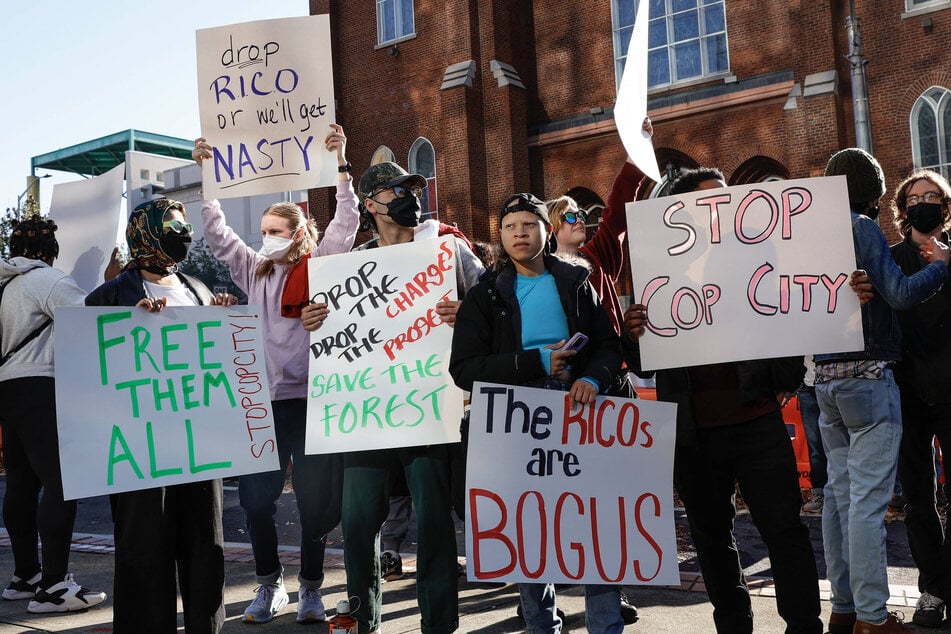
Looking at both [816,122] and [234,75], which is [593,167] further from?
[234,75]

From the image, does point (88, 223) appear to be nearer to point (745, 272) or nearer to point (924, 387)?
point (745, 272)

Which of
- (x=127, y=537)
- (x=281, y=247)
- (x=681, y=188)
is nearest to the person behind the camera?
(x=127, y=537)

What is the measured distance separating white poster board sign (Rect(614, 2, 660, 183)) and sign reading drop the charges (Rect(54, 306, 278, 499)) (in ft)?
5.86

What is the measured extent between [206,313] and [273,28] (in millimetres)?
1800

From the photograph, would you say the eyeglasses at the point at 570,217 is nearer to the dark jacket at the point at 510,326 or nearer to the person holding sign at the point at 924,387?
the dark jacket at the point at 510,326

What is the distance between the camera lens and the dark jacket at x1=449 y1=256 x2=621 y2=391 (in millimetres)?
3631

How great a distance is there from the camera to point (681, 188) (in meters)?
3.98

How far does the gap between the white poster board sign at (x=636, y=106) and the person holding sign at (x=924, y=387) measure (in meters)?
1.29

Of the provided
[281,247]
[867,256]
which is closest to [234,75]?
[281,247]

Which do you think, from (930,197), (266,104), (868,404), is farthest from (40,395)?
(930,197)

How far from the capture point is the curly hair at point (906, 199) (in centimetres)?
422

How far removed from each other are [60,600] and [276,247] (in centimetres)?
235

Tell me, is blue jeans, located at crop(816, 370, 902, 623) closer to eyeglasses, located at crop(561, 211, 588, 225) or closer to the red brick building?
eyeglasses, located at crop(561, 211, 588, 225)

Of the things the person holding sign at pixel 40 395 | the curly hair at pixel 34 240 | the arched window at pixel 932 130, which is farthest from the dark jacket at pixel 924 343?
the arched window at pixel 932 130
